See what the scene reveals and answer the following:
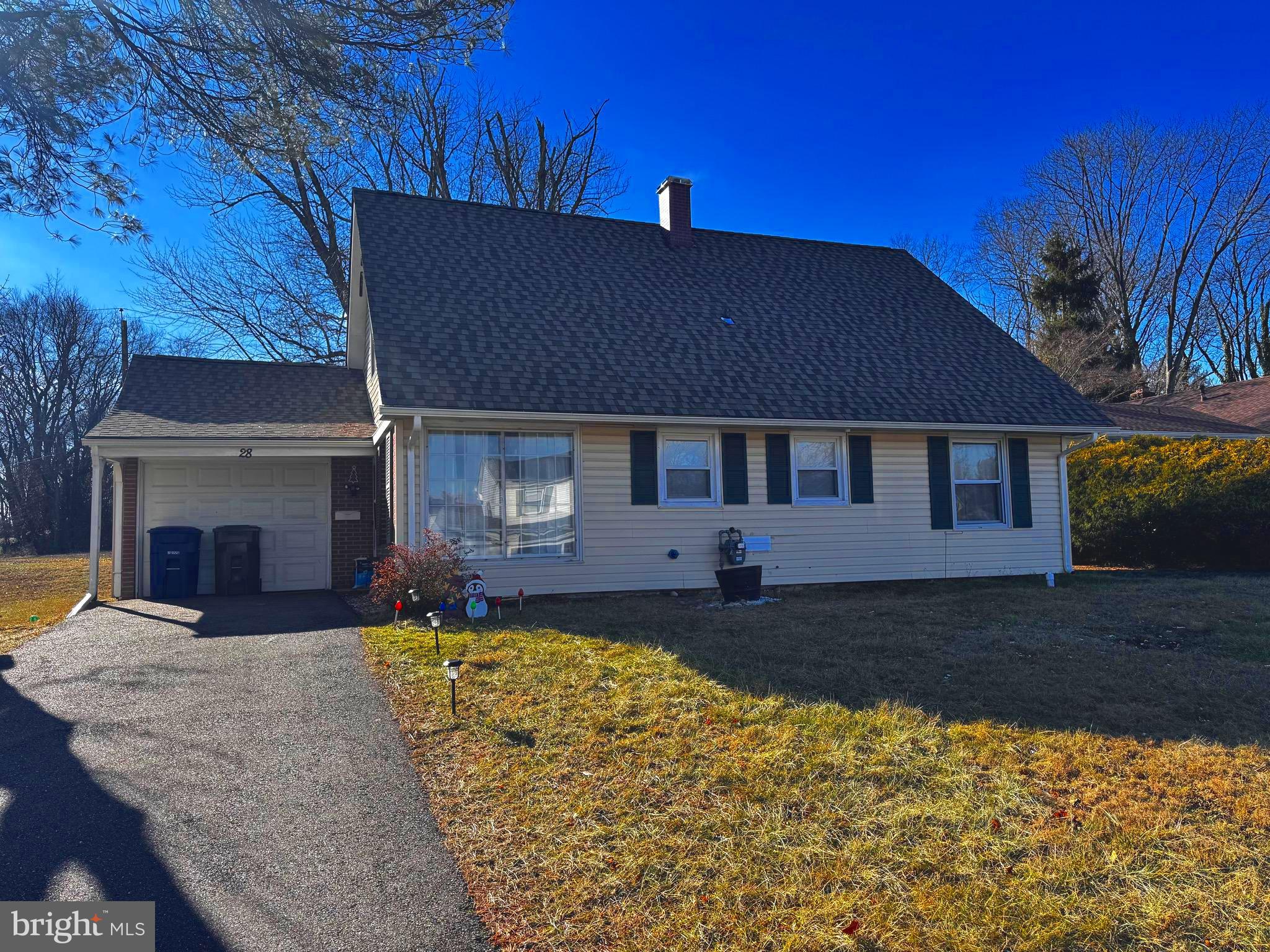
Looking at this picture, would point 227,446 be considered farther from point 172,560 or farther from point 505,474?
point 505,474

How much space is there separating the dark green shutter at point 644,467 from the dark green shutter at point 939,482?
4533mm

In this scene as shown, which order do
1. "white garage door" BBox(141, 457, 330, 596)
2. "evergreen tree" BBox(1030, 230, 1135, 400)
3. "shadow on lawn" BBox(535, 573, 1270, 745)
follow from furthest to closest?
1. "evergreen tree" BBox(1030, 230, 1135, 400)
2. "white garage door" BBox(141, 457, 330, 596)
3. "shadow on lawn" BBox(535, 573, 1270, 745)

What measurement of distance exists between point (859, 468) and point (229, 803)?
9637 mm

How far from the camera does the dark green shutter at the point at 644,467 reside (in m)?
10.6

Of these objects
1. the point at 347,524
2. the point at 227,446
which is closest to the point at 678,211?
the point at 347,524

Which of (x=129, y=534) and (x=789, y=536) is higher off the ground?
(x=129, y=534)

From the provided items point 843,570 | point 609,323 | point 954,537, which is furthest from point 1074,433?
point 609,323

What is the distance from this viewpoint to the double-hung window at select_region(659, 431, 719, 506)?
1084 centimetres

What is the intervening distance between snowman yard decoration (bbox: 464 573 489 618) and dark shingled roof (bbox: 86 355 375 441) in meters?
4.15

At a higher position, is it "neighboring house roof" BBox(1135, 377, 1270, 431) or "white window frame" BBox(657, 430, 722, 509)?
"neighboring house roof" BBox(1135, 377, 1270, 431)

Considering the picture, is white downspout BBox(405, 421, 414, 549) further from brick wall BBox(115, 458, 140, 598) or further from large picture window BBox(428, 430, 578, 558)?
brick wall BBox(115, 458, 140, 598)

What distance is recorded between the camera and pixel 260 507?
40.2 ft

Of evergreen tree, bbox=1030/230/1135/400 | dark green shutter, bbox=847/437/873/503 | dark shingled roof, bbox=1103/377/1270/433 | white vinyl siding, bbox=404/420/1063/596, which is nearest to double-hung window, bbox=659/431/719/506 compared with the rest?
white vinyl siding, bbox=404/420/1063/596

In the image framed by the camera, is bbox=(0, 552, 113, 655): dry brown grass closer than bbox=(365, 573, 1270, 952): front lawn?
No
